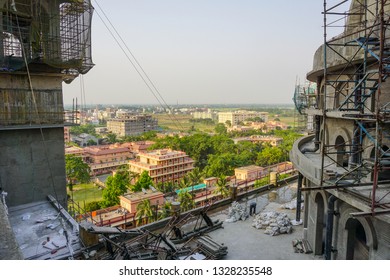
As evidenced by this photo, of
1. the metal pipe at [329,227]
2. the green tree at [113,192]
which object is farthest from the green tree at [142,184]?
the metal pipe at [329,227]

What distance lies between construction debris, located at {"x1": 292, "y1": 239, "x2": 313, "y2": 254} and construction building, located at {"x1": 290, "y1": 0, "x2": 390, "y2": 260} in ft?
0.63

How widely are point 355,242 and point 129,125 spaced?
113 meters

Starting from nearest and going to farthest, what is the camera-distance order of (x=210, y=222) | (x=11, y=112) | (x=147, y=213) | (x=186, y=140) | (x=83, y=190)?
1. (x=11, y=112)
2. (x=210, y=222)
3. (x=147, y=213)
4. (x=83, y=190)
5. (x=186, y=140)

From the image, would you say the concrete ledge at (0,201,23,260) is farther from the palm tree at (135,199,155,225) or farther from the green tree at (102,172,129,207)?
the green tree at (102,172,129,207)

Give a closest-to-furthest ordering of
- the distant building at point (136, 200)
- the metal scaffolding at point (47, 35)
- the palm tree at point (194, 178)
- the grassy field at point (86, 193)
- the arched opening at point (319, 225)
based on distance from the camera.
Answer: the arched opening at point (319, 225) < the metal scaffolding at point (47, 35) < the distant building at point (136, 200) < the palm tree at point (194, 178) < the grassy field at point (86, 193)

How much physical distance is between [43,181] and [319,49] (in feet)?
37.8

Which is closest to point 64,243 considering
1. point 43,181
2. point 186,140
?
point 43,181

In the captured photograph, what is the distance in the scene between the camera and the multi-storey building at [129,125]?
117312 millimetres

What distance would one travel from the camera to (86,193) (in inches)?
2167

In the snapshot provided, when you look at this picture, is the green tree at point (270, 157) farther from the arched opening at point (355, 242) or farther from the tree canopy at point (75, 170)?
the arched opening at point (355, 242)

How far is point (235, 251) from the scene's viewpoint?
11.3m

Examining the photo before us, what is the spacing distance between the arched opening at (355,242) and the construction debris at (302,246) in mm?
1805

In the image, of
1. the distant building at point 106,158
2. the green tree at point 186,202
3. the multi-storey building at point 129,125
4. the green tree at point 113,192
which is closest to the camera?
the green tree at point 186,202

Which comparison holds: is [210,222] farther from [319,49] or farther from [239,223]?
[319,49]
